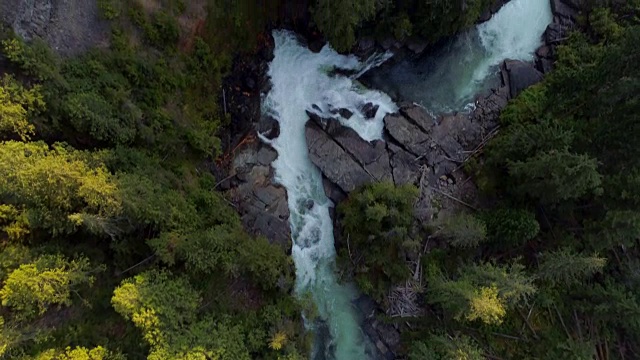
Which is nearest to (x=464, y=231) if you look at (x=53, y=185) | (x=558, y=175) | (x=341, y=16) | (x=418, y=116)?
(x=558, y=175)

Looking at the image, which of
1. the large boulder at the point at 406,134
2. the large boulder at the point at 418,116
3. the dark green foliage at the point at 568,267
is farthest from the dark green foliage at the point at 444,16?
the dark green foliage at the point at 568,267

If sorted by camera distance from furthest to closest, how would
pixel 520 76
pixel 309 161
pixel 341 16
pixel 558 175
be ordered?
pixel 520 76 → pixel 309 161 → pixel 341 16 → pixel 558 175

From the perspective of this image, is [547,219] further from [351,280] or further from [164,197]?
[164,197]

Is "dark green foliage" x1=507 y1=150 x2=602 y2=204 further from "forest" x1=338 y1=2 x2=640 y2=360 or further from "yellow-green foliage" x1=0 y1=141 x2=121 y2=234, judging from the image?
"yellow-green foliage" x1=0 y1=141 x2=121 y2=234

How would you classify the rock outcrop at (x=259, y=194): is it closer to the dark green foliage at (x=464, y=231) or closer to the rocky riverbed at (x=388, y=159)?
the rocky riverbed at (x=388, y=159)

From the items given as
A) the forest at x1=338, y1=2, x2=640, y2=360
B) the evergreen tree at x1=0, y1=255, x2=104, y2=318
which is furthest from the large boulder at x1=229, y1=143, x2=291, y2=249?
the evergreen tree at x1=0, y1=255, x2=104, y2=318

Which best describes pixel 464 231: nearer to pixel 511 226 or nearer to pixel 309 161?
pixel 511 226
